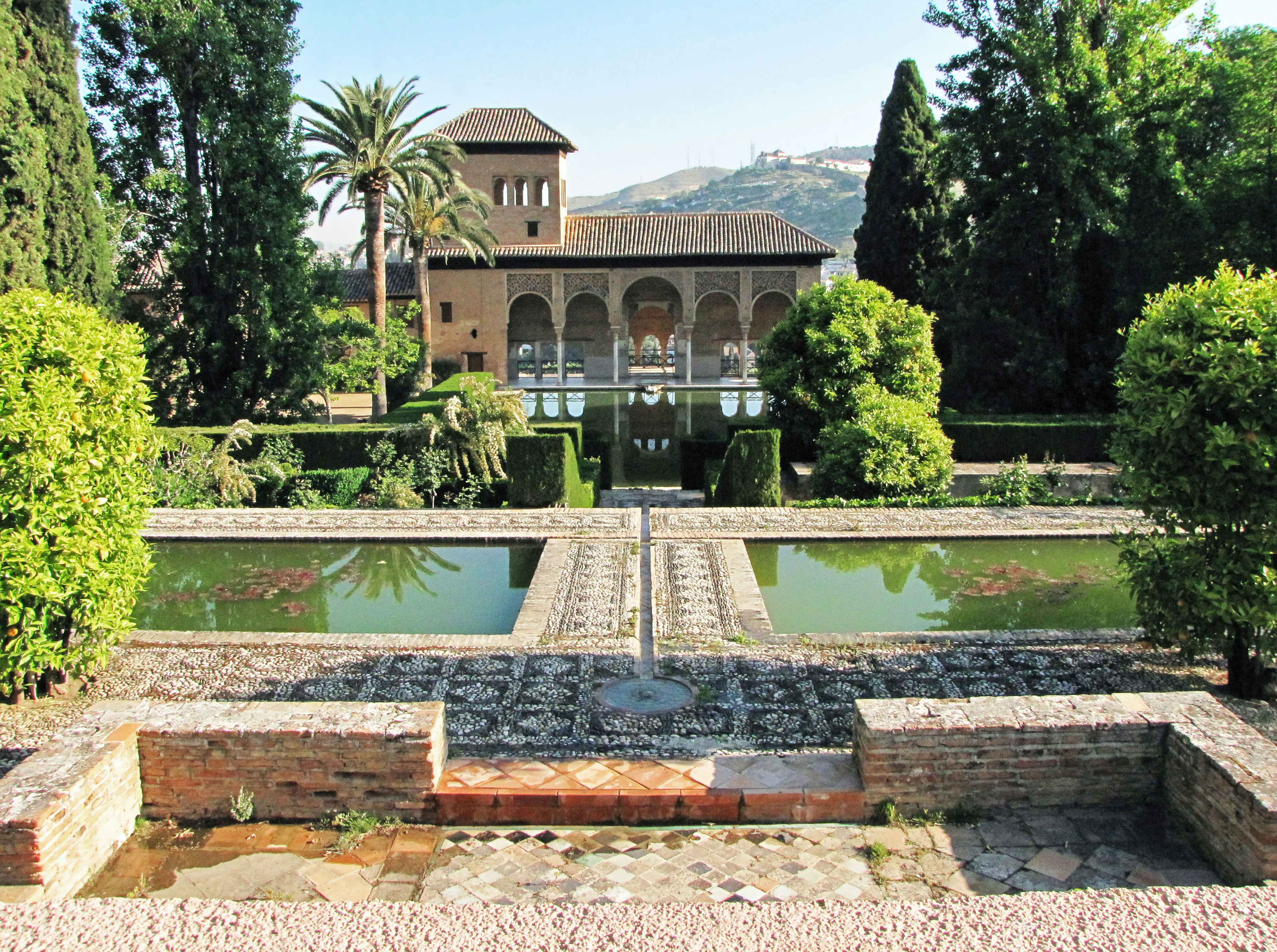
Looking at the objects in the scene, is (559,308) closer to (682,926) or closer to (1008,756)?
(1008,756)

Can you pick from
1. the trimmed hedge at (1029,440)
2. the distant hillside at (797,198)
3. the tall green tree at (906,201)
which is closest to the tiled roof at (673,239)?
the tall green tree at (906,201)

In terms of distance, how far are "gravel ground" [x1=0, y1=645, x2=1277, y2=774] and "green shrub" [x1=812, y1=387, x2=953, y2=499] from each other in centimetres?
→ 543

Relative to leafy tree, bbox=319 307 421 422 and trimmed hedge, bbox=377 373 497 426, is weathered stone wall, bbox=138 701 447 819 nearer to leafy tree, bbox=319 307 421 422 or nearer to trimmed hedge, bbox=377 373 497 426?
trimmed hedge, bbox=377 373 497 426

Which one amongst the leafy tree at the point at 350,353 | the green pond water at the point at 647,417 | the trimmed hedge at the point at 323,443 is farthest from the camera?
the leafy tree at the point at 350,353

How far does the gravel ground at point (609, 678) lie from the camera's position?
17.3ft

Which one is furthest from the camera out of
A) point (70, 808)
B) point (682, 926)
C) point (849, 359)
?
point (849, 359)

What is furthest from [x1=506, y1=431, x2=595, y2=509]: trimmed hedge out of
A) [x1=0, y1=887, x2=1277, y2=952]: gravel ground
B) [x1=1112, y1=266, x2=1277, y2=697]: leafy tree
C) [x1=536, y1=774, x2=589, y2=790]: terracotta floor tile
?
[x1=0, y1=887, x2=1277, y2=952]: gravel ground

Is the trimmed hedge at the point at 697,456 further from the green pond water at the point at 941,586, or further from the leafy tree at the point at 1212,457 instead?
the leafy tree at the point at 1212,457

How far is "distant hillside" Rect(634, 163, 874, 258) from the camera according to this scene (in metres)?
128

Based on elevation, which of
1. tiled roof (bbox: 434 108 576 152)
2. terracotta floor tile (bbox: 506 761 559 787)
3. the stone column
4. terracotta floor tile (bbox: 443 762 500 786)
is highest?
tiled roof (bbox: 434 108 576 152)

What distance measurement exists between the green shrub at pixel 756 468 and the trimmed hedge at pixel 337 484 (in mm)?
4713

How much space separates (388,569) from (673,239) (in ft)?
83.4

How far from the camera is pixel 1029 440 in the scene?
15.0 metres

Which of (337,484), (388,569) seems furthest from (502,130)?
(388,569)
